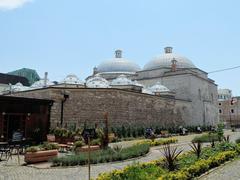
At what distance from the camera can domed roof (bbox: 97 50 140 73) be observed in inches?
2053

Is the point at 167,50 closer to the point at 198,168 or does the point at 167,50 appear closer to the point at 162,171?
the point at 198,168

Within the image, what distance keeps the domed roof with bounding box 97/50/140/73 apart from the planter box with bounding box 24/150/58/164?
39751 mm

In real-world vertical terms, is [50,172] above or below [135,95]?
below

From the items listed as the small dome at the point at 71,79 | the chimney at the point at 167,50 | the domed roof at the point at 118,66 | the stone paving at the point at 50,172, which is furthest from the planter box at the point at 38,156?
the chimney at the point at 167,50

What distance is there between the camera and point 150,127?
30.4 m

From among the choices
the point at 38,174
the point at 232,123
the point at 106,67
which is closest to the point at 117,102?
the point at 38,174

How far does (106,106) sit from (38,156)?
14.6m

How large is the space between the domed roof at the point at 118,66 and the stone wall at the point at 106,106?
20.0 meters

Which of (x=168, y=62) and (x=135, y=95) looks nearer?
(x=135, y=95)

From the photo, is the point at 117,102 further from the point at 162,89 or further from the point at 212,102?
the point at 212,102

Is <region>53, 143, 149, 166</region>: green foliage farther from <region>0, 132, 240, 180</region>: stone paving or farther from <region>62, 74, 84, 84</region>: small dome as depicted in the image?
<region>62, 74, 84, 84</region>: small dome

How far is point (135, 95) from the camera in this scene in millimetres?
29406

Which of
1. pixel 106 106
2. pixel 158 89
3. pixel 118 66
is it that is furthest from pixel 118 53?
pixel 106 106

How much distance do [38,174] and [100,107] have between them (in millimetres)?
16609
